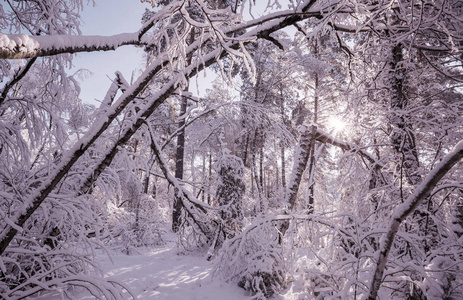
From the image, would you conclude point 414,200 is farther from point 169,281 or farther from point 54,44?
point 169,281

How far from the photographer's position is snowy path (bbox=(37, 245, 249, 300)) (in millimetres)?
3863

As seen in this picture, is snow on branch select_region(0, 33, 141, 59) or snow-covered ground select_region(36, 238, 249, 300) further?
snow-covered ground select_region(36, 238, 249, 300)

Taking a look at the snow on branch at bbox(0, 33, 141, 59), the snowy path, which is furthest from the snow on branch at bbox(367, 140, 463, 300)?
the snowy path

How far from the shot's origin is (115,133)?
3.89 m

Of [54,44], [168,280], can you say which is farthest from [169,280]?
[54,44]

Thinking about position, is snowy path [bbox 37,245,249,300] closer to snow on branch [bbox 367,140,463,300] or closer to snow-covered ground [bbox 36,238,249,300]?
snow-covered ground [bbox 36,238,249,300]

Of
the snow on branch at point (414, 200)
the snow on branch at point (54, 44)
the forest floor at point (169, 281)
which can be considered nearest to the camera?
the snow on branch at point (54, 44)

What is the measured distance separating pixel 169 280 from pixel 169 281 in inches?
2.3

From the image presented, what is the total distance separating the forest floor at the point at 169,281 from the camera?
3824 millimetres

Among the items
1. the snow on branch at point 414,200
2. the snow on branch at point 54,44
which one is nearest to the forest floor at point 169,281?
the snow on branch at point 414,200

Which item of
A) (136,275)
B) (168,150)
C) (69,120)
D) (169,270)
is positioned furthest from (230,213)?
(168,150)

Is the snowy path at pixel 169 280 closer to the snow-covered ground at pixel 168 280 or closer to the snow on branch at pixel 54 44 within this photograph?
the snow-covered ground at pixel 168 280

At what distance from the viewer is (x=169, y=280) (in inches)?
177

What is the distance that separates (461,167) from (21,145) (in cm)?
582
